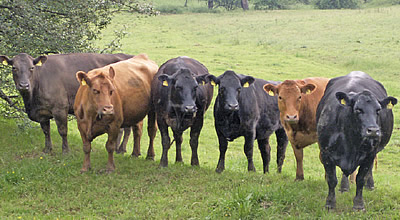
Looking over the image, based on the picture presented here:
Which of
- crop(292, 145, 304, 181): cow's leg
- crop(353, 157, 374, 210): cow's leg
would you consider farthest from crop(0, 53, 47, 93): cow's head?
crop(353, 157, 374, 210): cow's leg

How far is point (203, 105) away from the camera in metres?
10.2

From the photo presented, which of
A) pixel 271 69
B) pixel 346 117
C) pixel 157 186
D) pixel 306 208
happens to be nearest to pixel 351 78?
pixel 346 117

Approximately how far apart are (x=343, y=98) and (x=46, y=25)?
24.4ft

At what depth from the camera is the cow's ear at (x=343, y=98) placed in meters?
6.87

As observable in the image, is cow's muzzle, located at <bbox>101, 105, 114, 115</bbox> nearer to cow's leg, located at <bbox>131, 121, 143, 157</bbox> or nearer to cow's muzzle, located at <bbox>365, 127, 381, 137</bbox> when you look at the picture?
cow's leg, located at <bbox>131, 121, 143, 157</bbox>

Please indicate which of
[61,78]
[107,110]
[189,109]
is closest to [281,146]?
[189,109]

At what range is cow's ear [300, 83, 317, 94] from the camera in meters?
9.06

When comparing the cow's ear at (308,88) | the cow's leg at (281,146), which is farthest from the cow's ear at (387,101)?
the cow's leg at (281,146)

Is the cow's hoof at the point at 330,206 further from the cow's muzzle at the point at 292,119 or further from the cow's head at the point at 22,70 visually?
the cow's head at the point at 22,70

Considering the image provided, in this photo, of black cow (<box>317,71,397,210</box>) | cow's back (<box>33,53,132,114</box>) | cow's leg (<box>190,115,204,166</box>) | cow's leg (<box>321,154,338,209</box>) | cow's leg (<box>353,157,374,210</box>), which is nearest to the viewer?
black cow (<box>317,71,397,210</box>)

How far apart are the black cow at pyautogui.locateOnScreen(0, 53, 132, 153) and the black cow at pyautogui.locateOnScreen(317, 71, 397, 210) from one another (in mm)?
5890

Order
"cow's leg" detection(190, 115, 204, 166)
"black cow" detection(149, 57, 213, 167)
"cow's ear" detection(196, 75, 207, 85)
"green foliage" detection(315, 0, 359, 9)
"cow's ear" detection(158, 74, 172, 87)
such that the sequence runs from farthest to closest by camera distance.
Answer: "green foliage" detection(315, 0, 359, 9), "cow's leg" detection(190, 115, 204, 166), "cow's ear" detection(196, 75, 207, 85), "cow's ear" detection(158, 74, 172, 87), "black cow" detection(149, 57, 213, 167)

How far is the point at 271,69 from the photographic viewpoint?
25453 millimetres

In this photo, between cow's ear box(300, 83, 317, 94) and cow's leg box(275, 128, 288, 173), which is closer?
cow's ear box(300, 83, 317, 94)
